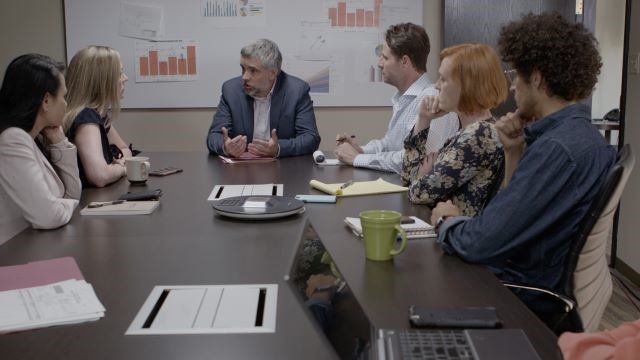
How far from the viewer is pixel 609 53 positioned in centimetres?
685

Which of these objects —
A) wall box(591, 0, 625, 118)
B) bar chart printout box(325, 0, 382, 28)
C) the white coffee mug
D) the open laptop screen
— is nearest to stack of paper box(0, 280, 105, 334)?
the open laptop screen

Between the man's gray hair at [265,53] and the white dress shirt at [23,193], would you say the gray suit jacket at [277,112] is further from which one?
the white dress shirt at [23,193]

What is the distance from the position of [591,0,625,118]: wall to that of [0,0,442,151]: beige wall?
3.09 meters

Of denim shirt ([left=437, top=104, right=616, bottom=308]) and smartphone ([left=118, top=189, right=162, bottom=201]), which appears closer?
denim shirt ([left=437, top=104, right=616, bottom=308])

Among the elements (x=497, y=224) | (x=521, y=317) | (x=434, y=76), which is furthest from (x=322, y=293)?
(x=434, y=76)

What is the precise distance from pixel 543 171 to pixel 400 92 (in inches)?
70.9

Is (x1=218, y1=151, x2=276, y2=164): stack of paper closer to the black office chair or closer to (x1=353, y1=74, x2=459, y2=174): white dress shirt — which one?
(x1=353, y1=74, x2=459, y2=174): white dress shirt

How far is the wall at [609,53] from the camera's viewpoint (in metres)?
6.78

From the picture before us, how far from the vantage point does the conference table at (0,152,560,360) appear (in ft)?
3.30

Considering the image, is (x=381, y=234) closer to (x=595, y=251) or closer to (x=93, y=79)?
(x=595, y=251)

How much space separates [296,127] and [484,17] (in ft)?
5.85

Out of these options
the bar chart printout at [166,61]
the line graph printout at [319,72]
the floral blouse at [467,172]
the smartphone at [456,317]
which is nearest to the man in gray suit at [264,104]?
the line graph printout at [319,72]

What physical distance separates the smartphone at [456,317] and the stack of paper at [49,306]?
535mm

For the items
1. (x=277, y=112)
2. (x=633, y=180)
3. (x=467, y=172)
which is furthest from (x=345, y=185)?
(x=633, y=180)
